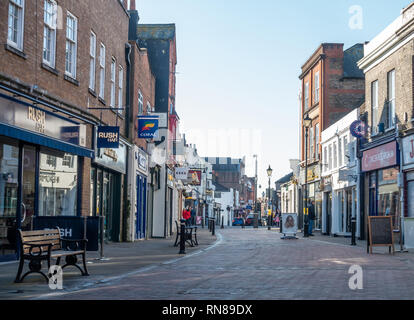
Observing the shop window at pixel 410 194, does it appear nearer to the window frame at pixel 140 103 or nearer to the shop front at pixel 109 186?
the shop front at pixel 109 186

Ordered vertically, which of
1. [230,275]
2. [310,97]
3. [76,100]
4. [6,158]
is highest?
[310,97]

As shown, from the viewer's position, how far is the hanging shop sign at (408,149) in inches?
950

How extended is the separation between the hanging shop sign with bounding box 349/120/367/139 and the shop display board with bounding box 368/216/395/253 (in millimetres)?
12498

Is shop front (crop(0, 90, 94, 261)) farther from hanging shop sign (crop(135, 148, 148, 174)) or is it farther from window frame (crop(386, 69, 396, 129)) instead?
window frame (crop(386, 69, 396, 129))

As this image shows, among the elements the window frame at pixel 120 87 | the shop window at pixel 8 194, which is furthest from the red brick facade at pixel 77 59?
the shop window at pixel 8 194

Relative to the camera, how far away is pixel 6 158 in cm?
1355

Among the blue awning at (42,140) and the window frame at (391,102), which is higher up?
the window frame at (391,102)

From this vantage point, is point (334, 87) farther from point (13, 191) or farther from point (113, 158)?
point (13, 191)

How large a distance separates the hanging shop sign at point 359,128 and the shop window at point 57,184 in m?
16.6

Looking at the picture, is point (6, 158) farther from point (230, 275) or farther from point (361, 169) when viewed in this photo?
point (361, 169)

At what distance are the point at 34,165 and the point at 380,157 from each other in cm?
1767

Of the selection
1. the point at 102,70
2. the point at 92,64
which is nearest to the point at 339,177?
the point at 102,70

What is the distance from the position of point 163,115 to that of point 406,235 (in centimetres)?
1504
